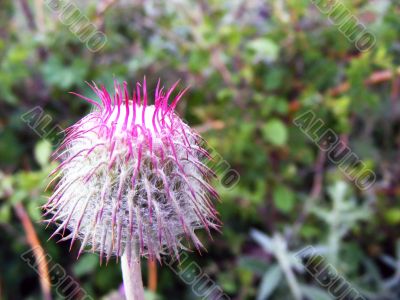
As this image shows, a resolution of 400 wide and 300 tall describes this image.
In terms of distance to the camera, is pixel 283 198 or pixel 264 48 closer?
pixel 264 48

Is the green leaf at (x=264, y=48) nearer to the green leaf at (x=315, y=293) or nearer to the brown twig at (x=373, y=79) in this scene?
the brown twig at (x=373, y=79)

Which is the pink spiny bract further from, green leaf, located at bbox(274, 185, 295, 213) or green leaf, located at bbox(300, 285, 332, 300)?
green leaf, located at bbox(274, 185, 295, 213)

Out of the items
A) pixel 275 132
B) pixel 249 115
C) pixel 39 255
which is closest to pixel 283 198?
pixel 275 132

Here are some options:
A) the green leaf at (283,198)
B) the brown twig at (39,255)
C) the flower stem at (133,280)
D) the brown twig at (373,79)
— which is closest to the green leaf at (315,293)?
the green leaf at (283,198)

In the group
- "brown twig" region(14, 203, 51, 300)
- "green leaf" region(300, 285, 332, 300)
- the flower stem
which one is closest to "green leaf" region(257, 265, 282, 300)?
"green leaf" region(300, 285, 332, 300)

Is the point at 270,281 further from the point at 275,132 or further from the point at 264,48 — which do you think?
the point at 264,48

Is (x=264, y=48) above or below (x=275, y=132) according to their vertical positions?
above

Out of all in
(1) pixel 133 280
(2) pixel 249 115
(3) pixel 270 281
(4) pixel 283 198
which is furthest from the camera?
(2) pixel 249 115
